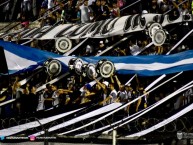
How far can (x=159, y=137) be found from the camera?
20484 mm

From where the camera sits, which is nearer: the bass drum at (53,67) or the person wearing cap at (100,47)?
the bass drum at (53,67)

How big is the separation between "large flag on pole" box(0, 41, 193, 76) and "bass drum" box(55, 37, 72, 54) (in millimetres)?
618

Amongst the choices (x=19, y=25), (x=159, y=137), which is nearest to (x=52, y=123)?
(x=159, y=137)

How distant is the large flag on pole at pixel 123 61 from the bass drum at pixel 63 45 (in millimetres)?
618

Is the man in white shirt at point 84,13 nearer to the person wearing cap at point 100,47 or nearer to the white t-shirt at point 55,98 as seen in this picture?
the person wearing cap at point 100,47

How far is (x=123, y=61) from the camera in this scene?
86.6 feet

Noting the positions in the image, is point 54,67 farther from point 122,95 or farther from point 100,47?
point 122,95

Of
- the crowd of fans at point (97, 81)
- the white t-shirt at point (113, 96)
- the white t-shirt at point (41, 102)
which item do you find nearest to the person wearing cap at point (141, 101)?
the crowd of fans at point (97, 81)

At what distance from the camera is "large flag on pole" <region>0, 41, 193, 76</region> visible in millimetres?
25734

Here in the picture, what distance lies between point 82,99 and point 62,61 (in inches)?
62.9

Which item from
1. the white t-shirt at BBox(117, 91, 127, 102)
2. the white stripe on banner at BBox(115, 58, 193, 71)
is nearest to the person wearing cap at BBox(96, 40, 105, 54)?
the white stripe on banner at BBox(115, 58, 193, 71)

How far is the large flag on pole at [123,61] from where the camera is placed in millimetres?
25734

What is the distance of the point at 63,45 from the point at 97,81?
7.80 feet

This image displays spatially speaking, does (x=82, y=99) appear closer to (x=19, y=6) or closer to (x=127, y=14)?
(x=127, y=14)
